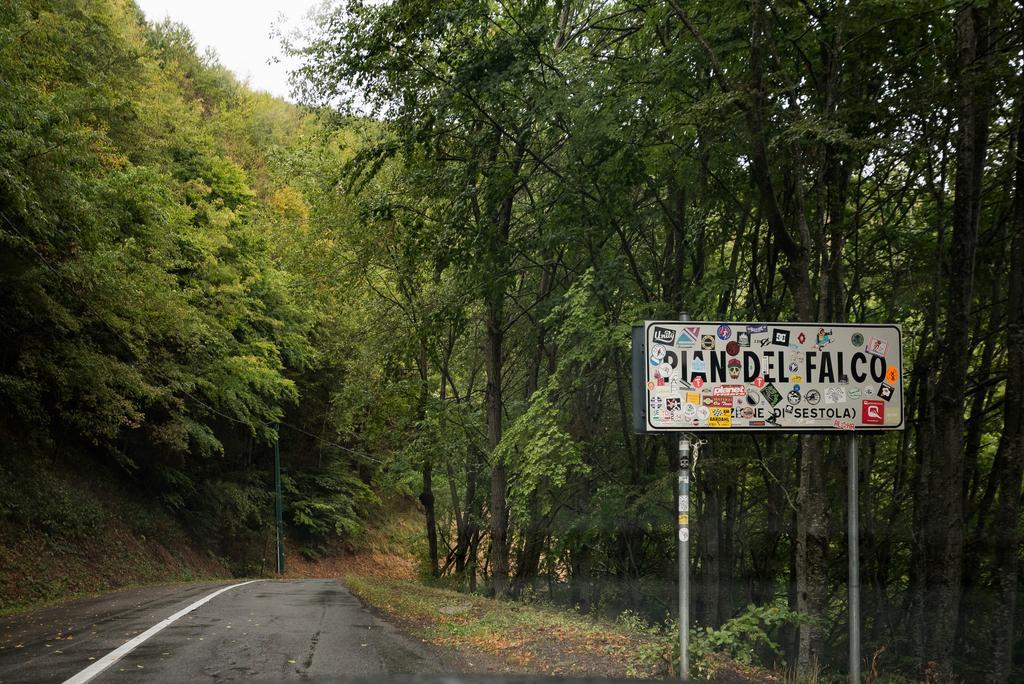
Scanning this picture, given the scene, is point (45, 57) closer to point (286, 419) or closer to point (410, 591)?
point (410, 591)

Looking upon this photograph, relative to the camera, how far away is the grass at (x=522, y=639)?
804 centimetres

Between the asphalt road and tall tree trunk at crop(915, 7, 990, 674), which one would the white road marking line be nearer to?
the asphalt road

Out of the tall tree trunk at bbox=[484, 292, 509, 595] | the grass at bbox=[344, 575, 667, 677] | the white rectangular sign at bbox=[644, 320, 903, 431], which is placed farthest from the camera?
Answer: the tall tree trunk at bbox=[484, 292, 509, 595]

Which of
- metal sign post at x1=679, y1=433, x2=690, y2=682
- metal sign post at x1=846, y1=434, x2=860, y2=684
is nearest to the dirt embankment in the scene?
metal sign post at x1=679, y1=433, x2=690, y2=682

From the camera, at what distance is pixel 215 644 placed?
8938mm

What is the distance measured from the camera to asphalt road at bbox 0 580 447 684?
7375 mm

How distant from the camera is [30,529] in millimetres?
21234

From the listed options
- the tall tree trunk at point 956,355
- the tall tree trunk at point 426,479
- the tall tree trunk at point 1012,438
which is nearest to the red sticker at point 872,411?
the tall tree trunk at point 956,355

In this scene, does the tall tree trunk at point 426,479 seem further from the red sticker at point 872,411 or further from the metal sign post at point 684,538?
the red sticker at point 872,411

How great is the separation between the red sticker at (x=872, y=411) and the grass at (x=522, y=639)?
2.81m

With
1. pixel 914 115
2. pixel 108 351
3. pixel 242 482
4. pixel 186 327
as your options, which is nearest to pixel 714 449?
pixel 914 115

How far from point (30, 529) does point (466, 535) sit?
39.2 ft

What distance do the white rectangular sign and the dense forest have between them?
264 cm

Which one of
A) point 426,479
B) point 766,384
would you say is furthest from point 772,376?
point 426,479
